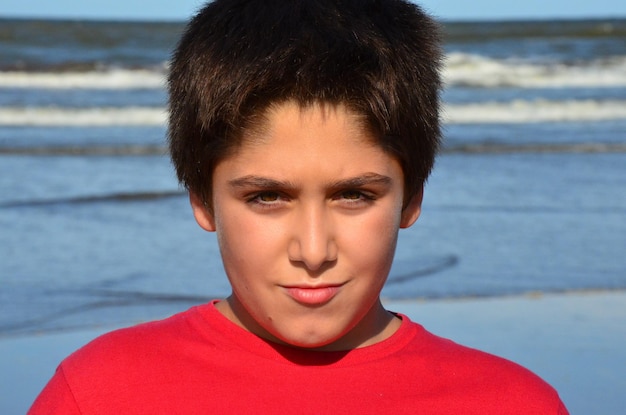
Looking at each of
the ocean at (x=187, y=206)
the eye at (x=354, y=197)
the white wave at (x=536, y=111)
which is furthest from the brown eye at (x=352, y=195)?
Result: the white wave at (x=536, y=111)

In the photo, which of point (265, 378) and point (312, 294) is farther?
point (265, 378)

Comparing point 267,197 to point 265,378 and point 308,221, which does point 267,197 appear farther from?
point 265,378

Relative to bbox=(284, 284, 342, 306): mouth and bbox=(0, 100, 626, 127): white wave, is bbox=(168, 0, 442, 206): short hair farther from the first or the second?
bbox=(0, 100, 626, 127): white wave

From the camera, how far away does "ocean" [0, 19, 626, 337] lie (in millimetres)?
5727

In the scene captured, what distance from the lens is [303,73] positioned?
1.62 metres

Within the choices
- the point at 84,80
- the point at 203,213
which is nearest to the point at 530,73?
the point at 84,80

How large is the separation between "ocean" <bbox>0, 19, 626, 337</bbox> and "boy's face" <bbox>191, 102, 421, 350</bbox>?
0.67 m

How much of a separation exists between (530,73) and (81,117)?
946 cm

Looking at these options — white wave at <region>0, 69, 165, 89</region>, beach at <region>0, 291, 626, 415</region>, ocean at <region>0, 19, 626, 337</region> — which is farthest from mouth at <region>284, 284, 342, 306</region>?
white wave at <region>0, 69, 165, 89</region>

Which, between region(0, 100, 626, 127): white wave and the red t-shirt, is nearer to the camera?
the red t-shirt

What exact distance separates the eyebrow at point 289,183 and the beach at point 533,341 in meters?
2.50

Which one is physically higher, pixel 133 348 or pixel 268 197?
pixel 268 197

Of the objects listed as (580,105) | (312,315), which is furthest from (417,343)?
(580,105)

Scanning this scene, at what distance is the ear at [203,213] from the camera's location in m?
1.85
